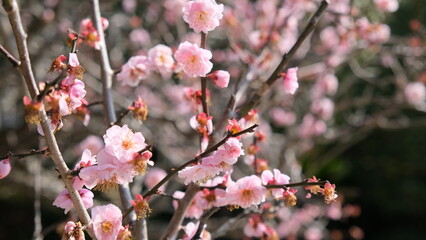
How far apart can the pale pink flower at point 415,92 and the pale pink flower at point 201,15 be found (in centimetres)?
293

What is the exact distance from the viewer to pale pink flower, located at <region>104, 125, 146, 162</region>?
102cm

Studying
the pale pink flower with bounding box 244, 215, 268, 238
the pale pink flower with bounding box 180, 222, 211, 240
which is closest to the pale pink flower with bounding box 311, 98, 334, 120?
the pale pink flower with bounding box 244, 215, 268, 238

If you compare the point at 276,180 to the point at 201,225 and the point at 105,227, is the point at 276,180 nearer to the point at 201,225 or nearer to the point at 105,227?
the point at 201,225

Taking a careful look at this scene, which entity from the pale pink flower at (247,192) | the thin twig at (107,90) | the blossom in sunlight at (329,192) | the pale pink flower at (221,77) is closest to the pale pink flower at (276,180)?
the pale pink flower at (247,192)

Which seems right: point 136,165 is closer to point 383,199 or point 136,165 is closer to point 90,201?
point 90,201

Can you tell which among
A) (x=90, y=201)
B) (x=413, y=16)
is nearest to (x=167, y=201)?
(x=90, y=201)

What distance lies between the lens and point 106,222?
109 centimetres

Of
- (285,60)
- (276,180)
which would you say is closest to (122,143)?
(276,180)

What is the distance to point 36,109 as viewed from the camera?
0.87m

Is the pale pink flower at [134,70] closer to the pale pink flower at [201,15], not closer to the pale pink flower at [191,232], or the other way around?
the pale pink flower at [201,15]

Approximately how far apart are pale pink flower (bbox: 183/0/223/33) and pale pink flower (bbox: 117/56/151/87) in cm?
36

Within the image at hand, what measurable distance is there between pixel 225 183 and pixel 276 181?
0.14 m

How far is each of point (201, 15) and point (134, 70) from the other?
394 millimetres

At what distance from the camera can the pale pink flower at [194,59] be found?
4.02 feet
